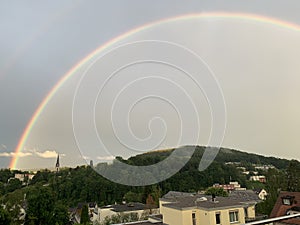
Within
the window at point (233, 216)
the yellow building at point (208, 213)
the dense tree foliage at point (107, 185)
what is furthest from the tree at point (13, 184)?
the window at point (233, 216)

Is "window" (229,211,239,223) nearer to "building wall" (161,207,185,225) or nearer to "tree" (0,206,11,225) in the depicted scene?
"building wall" (161,207,185,225)

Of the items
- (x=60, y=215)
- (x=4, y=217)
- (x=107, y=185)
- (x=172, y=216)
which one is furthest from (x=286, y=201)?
(x=107, y=185)

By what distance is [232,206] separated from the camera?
8430 millimetres

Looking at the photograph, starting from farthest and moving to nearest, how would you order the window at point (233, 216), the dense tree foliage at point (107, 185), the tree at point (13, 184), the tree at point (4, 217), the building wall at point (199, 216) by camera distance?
the tree at point (13, 184) < the dense tree foliage at point (107, 185) < the tree at point (4, 217) < the window at point (233, 216) < the building wall at point (199, 216)

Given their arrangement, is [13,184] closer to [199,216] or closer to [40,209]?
[40,209]

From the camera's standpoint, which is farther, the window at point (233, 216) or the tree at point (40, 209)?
the tree at point (40, 209)

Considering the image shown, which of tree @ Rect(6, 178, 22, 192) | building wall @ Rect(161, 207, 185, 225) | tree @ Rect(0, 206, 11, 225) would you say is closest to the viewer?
building wall @ Rect(161, 207, 185, 225)

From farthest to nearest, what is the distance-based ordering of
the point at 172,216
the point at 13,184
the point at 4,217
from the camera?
the point at 13,184
the point at 4,217
the point at 172,216

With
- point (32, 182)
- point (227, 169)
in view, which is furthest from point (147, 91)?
point (227, 169)

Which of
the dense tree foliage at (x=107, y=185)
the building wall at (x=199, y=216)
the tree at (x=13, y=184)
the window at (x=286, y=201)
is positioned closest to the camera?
the building wall at (x=199, y=216)

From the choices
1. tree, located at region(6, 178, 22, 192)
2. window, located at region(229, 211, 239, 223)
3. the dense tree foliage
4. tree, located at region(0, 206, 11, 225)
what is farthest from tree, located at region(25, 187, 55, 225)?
window, located at region(229, 211, 239, 223)

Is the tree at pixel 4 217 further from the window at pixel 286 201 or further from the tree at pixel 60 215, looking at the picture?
the window at pixel 286 201

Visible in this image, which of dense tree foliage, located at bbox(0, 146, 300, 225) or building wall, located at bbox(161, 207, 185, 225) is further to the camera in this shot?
dense tree foliage, located at bbox(0, 146, 300, 225)

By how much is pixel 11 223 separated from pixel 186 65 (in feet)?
34.8
